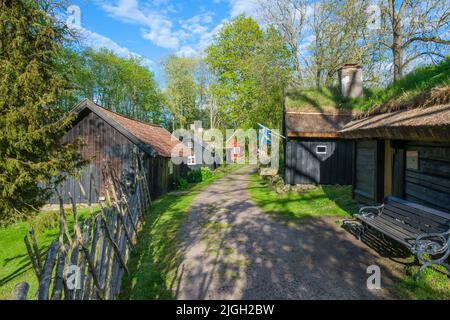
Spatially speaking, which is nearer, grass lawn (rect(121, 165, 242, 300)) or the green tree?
grass lawn (rect(121, 165, 242, 300))

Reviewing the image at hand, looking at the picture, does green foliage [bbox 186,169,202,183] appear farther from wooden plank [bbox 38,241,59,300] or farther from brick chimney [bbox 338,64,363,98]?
wooden plank [bbox 38,241,59,300]

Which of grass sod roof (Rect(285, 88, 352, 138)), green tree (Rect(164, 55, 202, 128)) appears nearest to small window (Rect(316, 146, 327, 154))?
grass sod roof (Rect(285, 88, 352, 138))

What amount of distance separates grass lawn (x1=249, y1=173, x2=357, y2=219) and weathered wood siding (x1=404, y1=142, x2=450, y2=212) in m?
2.37

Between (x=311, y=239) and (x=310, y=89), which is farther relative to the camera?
(x=310, y=89)

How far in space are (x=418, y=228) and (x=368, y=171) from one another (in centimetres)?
459

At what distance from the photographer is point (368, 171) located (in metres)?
9.60

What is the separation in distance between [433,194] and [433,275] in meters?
2.31

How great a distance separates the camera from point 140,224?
8633mm

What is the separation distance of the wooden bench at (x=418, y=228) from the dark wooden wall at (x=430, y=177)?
0.52 meters

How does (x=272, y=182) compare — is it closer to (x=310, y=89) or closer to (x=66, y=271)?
(x=310, y=89)

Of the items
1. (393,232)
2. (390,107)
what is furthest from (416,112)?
(393,232)

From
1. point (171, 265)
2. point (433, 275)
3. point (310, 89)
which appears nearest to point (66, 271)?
point (171, 265)

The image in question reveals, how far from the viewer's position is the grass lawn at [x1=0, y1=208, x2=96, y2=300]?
5.96m

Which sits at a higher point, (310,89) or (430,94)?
(310,89)
